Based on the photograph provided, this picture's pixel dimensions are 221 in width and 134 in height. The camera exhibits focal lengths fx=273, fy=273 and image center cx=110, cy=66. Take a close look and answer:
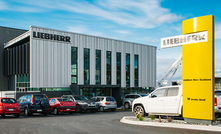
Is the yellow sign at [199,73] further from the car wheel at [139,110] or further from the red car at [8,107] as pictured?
the red car at [8,107]

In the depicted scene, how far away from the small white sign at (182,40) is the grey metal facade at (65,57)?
18.2 m

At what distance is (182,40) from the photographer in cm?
1253

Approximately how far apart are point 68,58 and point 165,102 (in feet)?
58.9

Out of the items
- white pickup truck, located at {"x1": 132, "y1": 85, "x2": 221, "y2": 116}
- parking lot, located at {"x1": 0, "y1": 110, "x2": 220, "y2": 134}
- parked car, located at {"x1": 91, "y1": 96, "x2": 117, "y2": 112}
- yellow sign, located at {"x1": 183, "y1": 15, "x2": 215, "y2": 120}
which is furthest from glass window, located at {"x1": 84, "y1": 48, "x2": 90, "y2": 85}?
yellow sign, located at {"x1": 183, "y1": 15, "x2": 215, "y2": 120}

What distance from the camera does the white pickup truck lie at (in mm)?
14180

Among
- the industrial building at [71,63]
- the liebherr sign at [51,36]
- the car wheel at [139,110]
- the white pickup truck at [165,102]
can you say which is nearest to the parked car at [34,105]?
the industrial building at [71,63]

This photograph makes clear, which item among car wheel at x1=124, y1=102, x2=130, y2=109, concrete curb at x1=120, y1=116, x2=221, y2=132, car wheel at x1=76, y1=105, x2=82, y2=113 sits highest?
concrete curb at x1=120, y1=116, x2=221, y2=132

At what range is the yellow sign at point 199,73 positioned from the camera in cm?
1160

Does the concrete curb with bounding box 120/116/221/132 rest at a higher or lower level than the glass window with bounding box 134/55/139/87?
lower

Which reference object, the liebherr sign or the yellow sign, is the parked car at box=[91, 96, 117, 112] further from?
the yellow sign

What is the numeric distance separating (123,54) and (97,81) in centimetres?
573

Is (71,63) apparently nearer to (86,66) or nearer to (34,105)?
Result: (86,66)

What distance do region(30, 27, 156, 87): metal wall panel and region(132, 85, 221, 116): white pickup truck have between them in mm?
14948

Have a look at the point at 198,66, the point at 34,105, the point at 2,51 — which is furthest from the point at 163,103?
the point at 2,51
